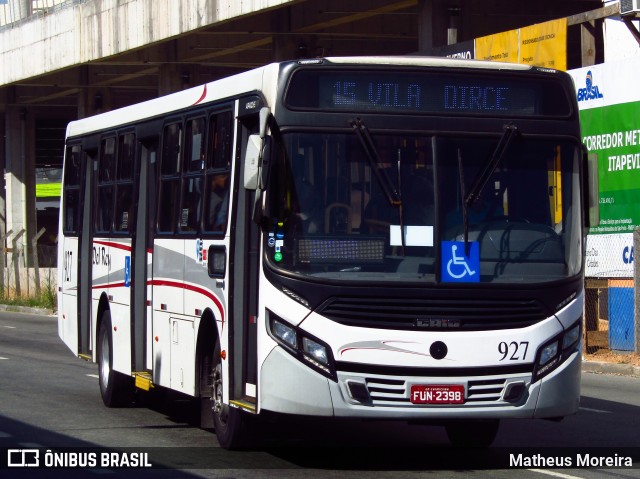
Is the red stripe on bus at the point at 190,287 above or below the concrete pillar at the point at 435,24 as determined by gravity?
below

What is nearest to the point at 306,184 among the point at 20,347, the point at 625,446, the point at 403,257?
the point at 403,257

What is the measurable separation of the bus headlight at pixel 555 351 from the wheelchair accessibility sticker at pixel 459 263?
720 millimetres

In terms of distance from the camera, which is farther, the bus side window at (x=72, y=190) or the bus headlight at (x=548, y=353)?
the bus side window at (x=72, y=190)

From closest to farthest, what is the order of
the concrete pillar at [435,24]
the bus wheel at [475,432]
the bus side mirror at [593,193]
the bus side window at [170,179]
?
the bus side mirror at [593,193], the bus wheel at [475,432], the bus side window at [170,179], the concrete pillar at [435,24]

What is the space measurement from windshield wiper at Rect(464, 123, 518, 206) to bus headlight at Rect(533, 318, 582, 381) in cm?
119

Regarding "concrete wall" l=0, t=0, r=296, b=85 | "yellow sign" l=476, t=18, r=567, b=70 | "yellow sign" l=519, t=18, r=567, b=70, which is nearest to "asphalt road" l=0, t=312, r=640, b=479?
"yellow sign" l=519, t=18, r=567, b=70

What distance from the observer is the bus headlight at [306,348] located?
9.85 meters

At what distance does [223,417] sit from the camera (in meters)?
11.2

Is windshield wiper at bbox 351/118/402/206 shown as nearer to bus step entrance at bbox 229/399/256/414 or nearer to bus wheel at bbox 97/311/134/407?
bus step entrance at bbox 229/399/256/414

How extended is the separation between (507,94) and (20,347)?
15498 millimetres

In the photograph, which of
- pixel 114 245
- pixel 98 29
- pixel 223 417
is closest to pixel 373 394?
pixel 223 417

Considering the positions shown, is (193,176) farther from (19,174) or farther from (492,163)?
(19,174)

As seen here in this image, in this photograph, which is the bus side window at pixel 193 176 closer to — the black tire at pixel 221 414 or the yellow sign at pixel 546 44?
the black tire at pixel 221 414

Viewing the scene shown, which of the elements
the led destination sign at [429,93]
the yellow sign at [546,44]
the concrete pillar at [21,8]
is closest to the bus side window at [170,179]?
the led destination sign at [429,93]
